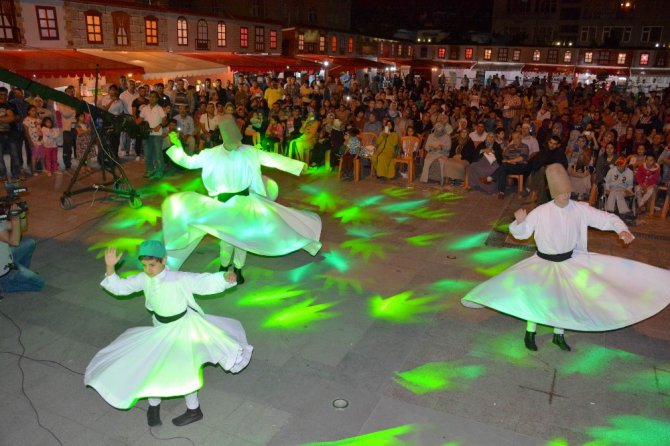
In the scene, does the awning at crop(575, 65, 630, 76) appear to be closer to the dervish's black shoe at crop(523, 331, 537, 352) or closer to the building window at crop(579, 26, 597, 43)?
the building window at crop(579, 26, 597, 43)

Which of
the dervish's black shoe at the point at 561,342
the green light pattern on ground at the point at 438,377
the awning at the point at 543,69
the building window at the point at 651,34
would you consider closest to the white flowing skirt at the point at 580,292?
the dervish's black shoe at the point at 561,342

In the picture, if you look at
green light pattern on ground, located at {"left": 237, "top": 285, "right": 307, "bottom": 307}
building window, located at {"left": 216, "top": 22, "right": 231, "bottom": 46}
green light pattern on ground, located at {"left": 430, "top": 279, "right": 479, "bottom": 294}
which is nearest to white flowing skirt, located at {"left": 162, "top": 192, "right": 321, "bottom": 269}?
green light pattern on ground, located at {"left": 237, "top": 285, "right": 307, "bottom": 307}

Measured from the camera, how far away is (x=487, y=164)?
1072 cm

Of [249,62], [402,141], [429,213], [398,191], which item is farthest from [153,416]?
[249,62]

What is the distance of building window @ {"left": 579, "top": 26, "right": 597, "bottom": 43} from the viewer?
48344mm

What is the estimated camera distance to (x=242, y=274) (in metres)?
6.85

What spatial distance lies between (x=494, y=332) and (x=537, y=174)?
205 inches

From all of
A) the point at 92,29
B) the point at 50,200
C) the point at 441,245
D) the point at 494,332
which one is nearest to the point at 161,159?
the point at 50,200

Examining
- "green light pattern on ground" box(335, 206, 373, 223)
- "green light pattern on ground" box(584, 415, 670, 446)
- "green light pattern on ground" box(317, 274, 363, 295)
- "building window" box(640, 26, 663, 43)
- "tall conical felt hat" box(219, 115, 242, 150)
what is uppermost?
"building window" box(640, 26, 663, 43)

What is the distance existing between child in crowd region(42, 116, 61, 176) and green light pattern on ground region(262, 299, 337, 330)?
773 cm

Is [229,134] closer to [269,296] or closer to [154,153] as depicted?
[269,296]

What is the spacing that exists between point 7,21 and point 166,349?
738 inches

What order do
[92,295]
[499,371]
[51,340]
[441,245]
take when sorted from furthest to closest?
1. [441,245]
2. [92,295]
3. [51,340]
4. [499,371]

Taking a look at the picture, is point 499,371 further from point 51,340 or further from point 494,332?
point 51,340
